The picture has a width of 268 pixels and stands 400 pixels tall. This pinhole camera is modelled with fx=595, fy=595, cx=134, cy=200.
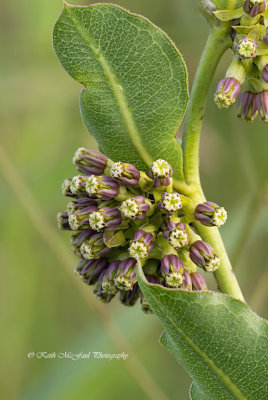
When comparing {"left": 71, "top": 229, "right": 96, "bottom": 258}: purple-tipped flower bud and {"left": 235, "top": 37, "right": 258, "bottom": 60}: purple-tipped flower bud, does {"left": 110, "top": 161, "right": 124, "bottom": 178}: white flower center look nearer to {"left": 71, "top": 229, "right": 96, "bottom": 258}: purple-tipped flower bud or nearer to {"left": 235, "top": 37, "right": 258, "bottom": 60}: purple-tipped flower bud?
{"left": 71, "top": 229, "right": 96, "bottom": 258}: purple-tipped flower bud

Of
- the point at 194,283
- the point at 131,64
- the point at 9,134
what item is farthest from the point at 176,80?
the point at 9,134

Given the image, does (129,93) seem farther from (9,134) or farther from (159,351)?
(159,351)

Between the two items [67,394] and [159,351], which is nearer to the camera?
[67,394]

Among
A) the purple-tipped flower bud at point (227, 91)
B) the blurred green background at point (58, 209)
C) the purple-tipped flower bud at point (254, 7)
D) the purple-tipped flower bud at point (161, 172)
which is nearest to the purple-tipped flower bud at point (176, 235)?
the purple-tipped flower bud at point (161, 172)

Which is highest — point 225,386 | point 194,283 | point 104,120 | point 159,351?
point 104,120

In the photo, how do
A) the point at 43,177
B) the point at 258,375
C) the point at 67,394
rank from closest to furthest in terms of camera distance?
the point at 258,375 → the point at 67,394 → the point at 43,177

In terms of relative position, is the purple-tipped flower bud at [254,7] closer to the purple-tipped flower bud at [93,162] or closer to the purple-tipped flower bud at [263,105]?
the purple-tipped flower bud at [263,105]

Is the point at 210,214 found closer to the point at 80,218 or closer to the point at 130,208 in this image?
the point at 130,208
